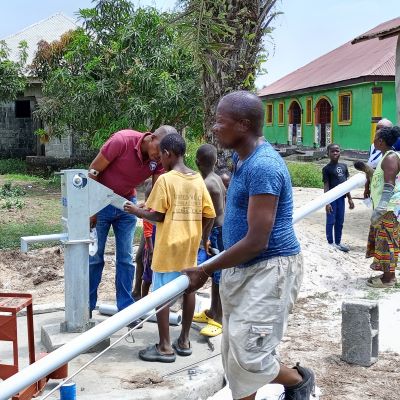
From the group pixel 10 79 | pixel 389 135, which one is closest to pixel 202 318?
pixel 389 135

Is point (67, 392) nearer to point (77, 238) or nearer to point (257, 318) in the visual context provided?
point (257, 318)

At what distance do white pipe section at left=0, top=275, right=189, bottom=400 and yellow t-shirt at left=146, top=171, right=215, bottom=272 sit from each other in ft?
3.98

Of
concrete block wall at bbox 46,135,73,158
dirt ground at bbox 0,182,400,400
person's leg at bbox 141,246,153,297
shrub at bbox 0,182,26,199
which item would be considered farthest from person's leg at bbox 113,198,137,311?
concrete block wall at bbox 46,135,73,158

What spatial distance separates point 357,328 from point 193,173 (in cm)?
157

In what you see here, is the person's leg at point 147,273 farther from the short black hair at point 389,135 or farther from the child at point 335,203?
the child at point 335,203

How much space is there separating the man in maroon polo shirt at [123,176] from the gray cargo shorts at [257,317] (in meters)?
1.72

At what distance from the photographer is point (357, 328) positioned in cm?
438

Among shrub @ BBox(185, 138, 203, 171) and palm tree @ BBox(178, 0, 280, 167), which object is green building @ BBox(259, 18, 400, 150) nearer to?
shrub @ BBox(185, 138, 203, 171)

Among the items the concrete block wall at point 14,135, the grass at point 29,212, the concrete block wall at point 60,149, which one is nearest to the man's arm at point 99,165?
the grass at point 29,212

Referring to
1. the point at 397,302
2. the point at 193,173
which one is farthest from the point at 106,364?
the point at 397,302

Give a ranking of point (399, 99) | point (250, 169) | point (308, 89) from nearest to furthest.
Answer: point (250, 169) < point (399, 99) < point (308, 89)

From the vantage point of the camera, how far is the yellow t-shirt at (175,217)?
4.02m

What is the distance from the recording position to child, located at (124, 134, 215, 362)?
4031mm

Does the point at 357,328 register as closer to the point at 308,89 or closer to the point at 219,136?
the point at 219,136
